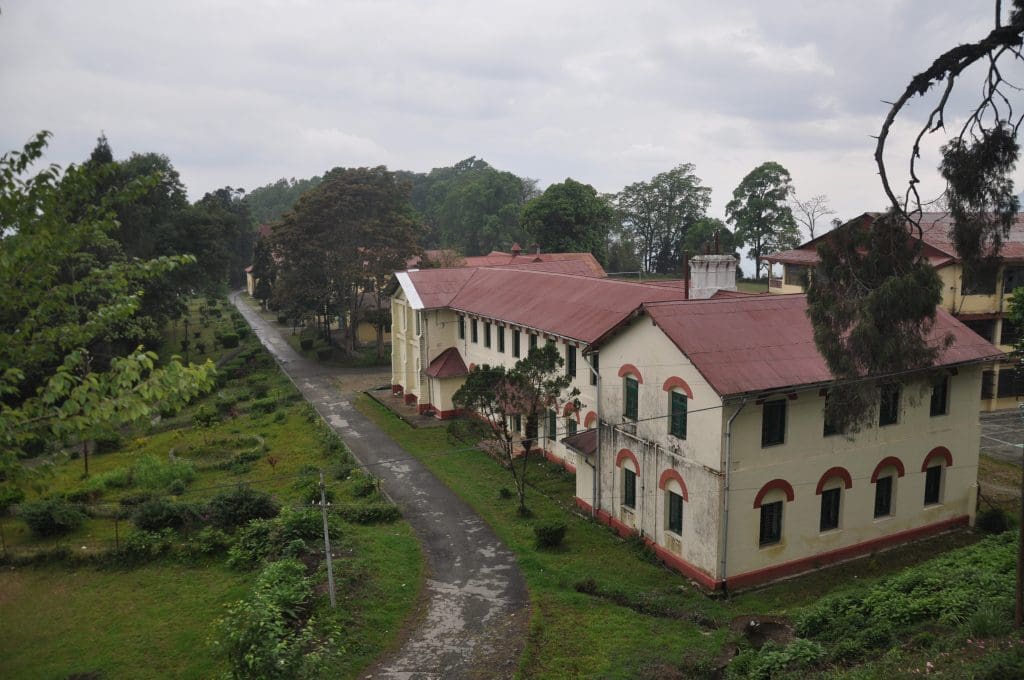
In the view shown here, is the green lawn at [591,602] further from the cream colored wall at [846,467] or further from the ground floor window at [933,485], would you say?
the ground floor window at [933,485]

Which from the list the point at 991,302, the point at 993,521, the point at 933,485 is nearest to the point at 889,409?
the point at 933,485

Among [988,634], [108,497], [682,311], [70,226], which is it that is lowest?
[108,497]

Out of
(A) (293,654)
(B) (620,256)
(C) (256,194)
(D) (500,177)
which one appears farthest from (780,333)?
(C) (256,194)

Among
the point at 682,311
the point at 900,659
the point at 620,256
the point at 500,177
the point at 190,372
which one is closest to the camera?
the point at 190,372

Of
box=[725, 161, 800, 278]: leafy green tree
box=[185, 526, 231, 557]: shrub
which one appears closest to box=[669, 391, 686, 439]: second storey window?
box=[185, 526, 231, 557]: shrub

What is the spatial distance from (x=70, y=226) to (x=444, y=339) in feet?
90.2

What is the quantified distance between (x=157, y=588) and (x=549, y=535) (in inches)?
410

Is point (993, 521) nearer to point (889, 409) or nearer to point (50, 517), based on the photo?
point (889, 409)

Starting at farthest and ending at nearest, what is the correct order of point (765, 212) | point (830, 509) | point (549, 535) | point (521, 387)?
1. point (765, 212)
2. point (521, 387)
3. point (549, 535)
4. point (830, 509)

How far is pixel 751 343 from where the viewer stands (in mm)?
19297

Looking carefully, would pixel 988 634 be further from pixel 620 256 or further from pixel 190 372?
pixel 620 256

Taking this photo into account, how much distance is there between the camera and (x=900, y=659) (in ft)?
40.5

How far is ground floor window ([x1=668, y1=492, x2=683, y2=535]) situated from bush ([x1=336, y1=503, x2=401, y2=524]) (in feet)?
29.0

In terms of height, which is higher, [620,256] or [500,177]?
[500,177]
